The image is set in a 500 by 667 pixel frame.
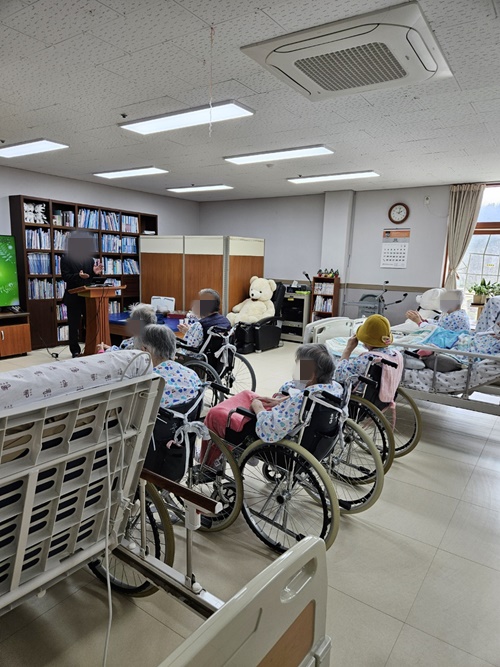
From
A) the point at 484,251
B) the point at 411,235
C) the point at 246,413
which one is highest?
the point at 411,235

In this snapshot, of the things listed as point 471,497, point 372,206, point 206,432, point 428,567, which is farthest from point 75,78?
point 372,206

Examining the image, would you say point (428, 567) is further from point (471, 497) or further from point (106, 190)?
point (106, 190)

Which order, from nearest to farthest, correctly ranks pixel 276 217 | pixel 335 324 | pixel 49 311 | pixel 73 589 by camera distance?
pixel 73 589, pixel 335 324, pixel 49 311, pixel 276 217

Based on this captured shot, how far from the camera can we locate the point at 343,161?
201 inches

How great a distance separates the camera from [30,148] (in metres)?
4.81

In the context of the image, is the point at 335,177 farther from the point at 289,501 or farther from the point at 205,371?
the point at 289,501

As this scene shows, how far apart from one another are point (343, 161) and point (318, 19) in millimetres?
3226

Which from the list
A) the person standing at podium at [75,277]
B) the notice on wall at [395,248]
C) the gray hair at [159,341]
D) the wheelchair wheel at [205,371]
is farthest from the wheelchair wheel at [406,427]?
the person standing at podium at [75,277]

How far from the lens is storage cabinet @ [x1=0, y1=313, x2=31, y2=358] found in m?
5.60

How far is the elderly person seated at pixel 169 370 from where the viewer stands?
6.67ft

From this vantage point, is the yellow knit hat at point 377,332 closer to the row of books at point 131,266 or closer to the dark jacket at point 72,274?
the dark jacket at point 72,274

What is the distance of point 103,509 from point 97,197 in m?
6.85

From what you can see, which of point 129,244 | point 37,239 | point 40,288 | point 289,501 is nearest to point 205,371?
point 289,501

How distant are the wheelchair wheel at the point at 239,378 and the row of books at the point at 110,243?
10.9 feet
